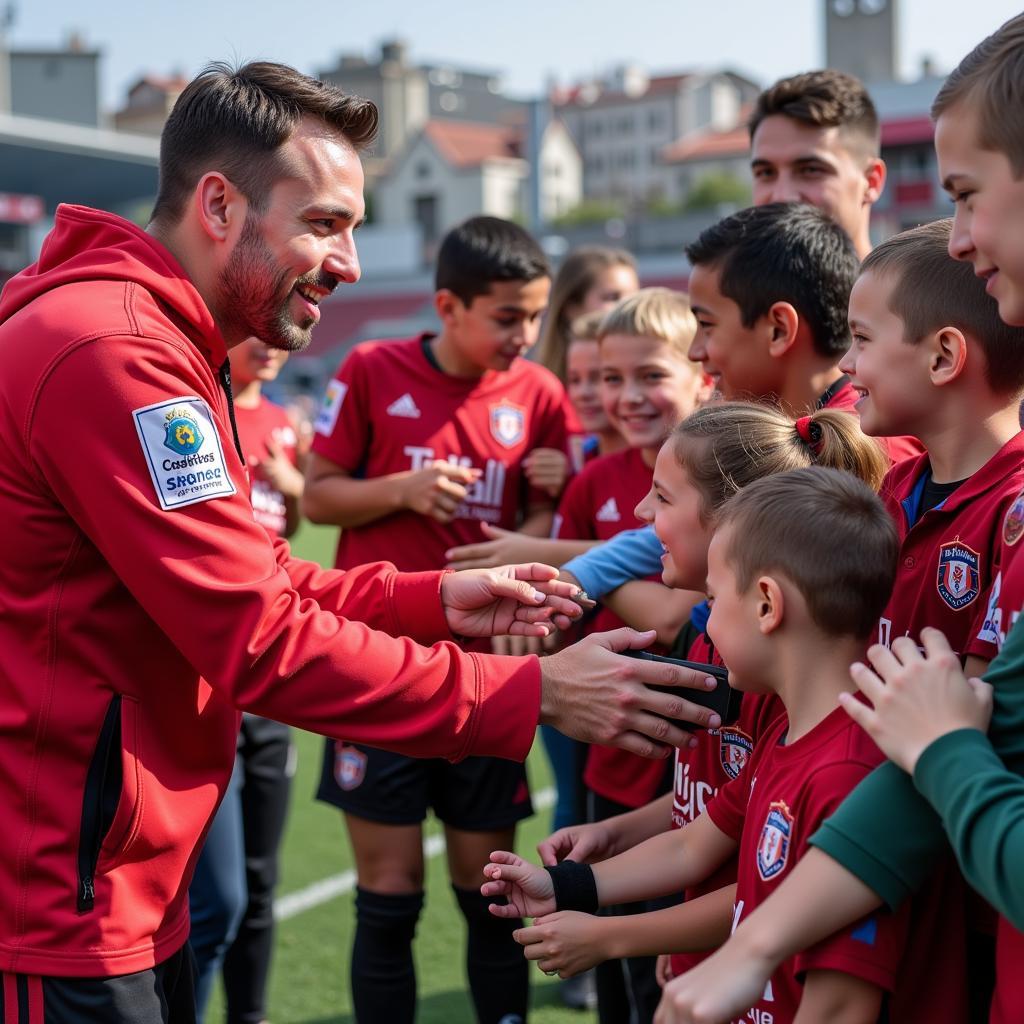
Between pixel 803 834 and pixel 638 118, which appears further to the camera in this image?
pixel 638 118

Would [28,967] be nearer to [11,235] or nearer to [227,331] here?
[227,331]

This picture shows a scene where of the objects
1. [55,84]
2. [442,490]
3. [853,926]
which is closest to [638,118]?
[55,84]

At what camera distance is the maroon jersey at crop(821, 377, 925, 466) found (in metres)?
2.78

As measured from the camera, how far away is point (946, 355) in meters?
2.20

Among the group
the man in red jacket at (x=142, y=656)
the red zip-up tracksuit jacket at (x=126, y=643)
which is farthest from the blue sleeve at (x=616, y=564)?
the red zip-up tracksuit jacket at (x=126, y=643)

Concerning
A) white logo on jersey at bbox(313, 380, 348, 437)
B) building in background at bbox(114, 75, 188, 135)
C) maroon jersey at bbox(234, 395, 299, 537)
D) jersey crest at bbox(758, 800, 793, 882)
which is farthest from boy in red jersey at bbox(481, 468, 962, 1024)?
building in background at bbox(114, 75, 188, 135)

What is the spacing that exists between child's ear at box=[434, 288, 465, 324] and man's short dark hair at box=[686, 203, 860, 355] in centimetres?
127

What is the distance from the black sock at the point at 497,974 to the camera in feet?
12.5

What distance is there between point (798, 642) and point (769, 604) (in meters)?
0.07

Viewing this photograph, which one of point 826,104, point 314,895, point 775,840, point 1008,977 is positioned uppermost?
point 826,104

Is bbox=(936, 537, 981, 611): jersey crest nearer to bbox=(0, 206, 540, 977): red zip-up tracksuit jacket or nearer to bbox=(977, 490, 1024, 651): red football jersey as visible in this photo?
bbox=(977, 490, 1024, 651): red football jersey

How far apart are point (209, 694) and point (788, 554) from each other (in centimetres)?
113

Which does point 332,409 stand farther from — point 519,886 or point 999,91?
point 999,91

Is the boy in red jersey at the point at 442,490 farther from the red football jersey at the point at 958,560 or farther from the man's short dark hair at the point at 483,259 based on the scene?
the red football jersey at the point at 958,560
